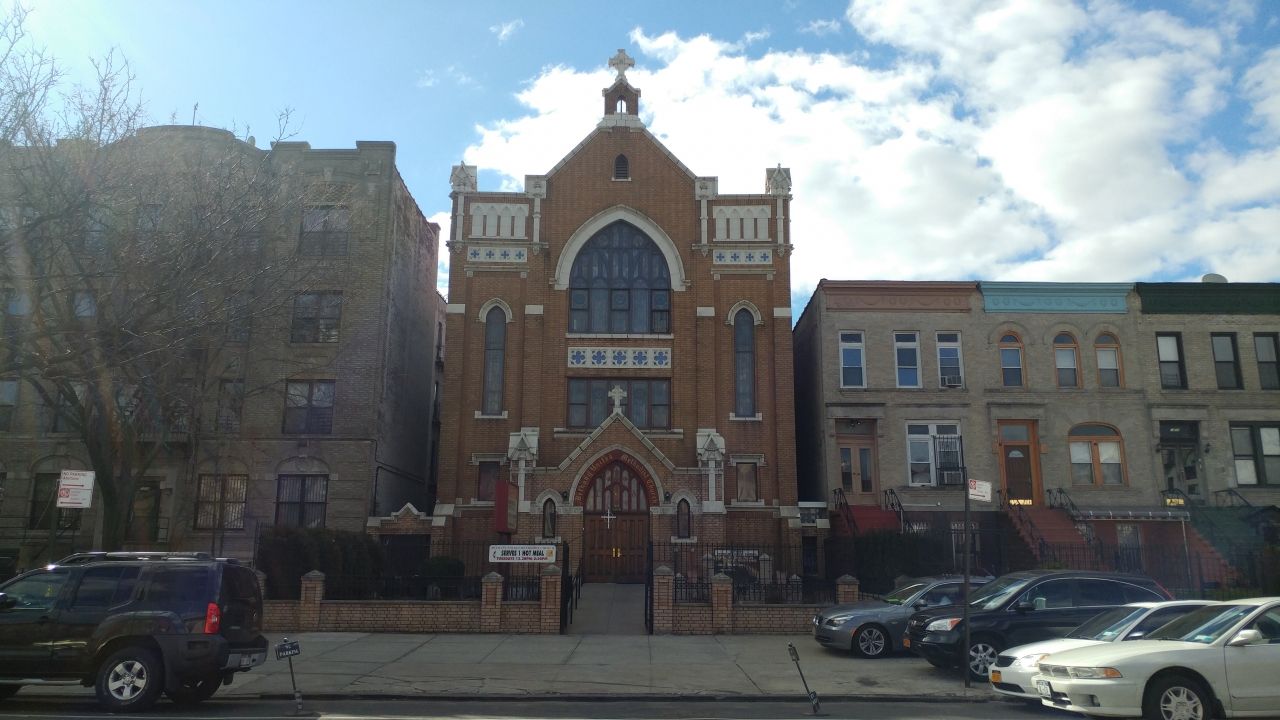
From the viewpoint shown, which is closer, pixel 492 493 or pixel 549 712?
pixel 549 712

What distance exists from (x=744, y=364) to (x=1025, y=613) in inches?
711

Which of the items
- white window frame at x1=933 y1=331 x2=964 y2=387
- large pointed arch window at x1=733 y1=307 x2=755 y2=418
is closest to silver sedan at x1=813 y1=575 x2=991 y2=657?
large pointed arch window at x1=733 y1=307 x2=755 y2=418

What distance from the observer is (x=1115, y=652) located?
11109 millimetres

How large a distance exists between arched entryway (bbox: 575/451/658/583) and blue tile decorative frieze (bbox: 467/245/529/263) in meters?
7.83

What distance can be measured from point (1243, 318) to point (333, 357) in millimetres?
30432

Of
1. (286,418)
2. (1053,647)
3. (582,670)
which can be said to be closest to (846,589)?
(582,670)

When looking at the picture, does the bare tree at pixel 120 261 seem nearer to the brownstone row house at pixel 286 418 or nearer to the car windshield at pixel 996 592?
the brownstone row house at pixel 286 418

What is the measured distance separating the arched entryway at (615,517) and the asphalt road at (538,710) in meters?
16.2

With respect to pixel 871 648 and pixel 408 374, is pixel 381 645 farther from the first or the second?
pixel 408 374

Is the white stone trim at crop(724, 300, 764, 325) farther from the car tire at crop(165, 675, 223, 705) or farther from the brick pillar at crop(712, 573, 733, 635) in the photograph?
the car tire at crop(165, 675, 223, 705)

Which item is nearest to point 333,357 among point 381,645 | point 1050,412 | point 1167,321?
point 381,645

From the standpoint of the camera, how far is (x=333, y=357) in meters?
32.0

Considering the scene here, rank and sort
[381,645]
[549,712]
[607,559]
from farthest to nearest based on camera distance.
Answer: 1. [607,559]
2. [381,645]
3. [549,712]

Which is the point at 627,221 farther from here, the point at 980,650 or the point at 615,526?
the point at 980,650
